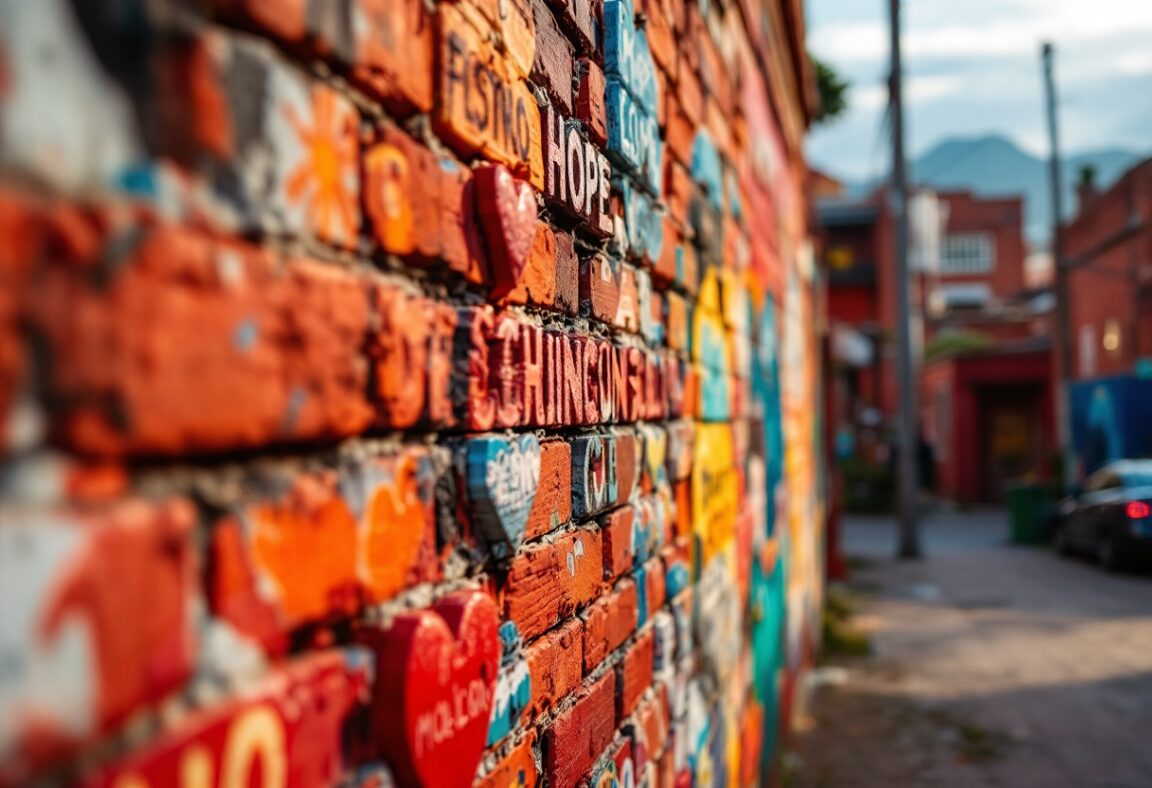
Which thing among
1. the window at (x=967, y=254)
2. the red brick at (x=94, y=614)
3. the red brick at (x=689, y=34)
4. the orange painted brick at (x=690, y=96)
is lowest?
the red brick at (x=94, y=614)

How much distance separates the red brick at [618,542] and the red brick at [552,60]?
0.60 meters

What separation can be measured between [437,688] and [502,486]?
25 centimetres

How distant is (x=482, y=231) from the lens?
1.08 m

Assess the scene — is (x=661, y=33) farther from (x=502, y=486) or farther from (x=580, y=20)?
(x=502, y=486)

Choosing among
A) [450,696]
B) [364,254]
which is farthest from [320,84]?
[450,696]

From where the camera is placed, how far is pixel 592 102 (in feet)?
5.02

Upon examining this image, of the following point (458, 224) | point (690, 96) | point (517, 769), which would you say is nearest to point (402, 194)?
point (458, 224)

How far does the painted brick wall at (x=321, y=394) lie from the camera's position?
519 millimetres

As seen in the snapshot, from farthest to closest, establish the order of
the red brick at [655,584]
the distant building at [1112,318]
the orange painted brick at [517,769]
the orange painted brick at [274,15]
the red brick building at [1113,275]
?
1. the red brick building at [1113,275]
2. the distant building at [1112,318]
3. the red brick at [655,584]
4. the orange painted brick at [517,769]
5. the orange painted brick at [274,15]

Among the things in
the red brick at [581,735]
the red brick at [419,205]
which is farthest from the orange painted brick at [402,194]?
the red brick at [581,735]

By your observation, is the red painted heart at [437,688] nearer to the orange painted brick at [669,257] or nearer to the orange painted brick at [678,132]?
the orange painted brick at [669,257]

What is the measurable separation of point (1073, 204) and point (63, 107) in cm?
2691

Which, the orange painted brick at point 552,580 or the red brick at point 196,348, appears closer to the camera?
the red brick at point 196,348

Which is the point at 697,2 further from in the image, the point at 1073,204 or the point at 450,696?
the point at 1073,204
